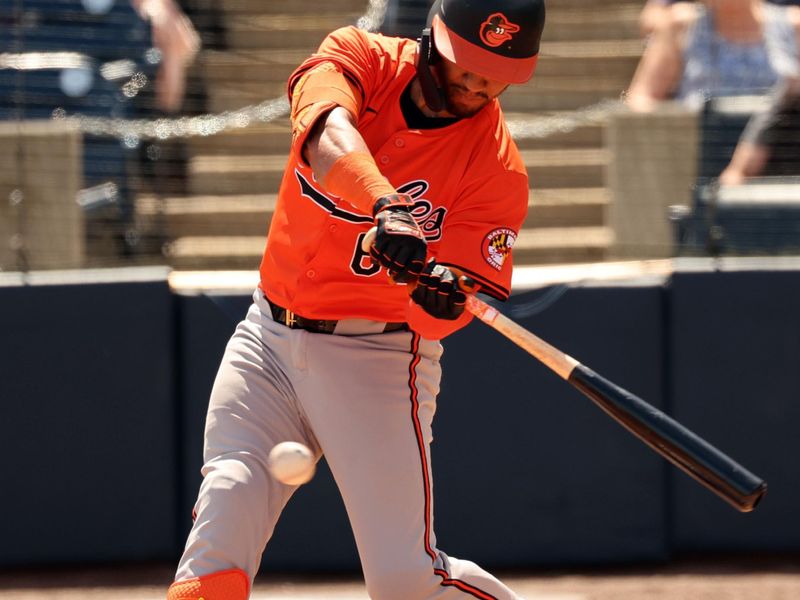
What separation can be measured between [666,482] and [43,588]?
2336mm

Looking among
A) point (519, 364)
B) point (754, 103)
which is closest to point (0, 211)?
point (519, 364)

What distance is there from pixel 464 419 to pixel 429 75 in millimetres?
1918

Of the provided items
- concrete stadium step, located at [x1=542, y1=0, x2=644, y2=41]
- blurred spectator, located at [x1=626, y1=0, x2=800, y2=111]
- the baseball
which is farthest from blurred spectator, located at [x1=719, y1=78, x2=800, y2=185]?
the baseball

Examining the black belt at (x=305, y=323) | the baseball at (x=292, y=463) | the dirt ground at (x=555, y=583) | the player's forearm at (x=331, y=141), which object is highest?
the player's forearm at (x=331, y=141)

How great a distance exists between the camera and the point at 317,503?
488 cm

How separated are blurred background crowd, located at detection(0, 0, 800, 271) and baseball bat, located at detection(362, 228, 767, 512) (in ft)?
6.90

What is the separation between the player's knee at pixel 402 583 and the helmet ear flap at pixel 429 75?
1137 mm

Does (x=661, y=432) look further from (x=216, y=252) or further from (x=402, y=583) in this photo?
(x=216, y=252)

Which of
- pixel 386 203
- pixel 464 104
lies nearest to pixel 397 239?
pixel 386 203

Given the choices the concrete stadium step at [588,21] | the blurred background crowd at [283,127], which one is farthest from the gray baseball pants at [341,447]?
the concrete stadium step at [588,21]

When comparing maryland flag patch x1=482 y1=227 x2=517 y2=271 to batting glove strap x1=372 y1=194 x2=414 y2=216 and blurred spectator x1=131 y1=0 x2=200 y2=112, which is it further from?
blurred spectator x1=131 y1=0 x2=200 y2=112

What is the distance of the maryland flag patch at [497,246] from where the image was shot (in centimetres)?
324

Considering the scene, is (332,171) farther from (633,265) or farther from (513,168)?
(633,265)

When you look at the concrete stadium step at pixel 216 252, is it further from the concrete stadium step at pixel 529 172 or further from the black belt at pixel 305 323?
the black belt at pixel 305 323
